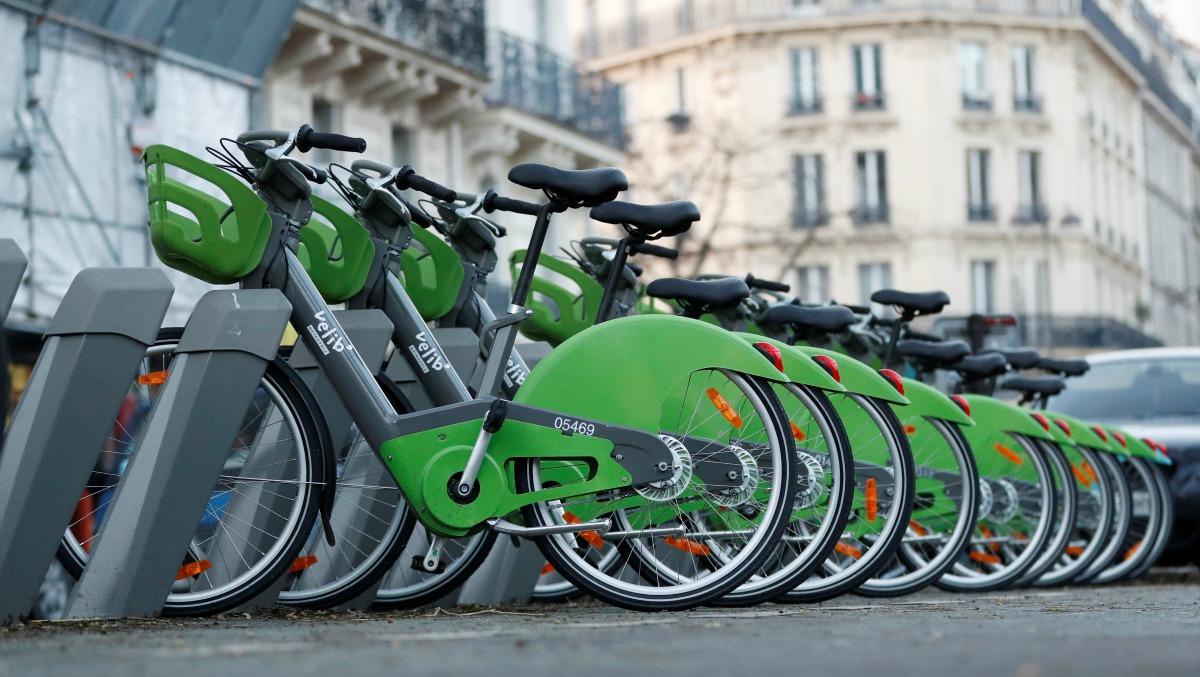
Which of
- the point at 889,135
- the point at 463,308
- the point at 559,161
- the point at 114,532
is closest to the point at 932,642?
the point at 114,532

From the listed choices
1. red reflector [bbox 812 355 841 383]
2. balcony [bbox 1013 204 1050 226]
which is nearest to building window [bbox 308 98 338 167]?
red reflector [bbox 812 355 841 383]

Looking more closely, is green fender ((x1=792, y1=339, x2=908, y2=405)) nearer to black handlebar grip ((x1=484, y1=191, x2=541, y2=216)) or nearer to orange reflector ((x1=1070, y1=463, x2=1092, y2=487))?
black handlebar grip ((x1=484, y1=191, x2=541, y2=216))

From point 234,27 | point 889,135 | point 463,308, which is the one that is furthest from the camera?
point 889,135

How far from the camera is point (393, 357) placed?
6.68m

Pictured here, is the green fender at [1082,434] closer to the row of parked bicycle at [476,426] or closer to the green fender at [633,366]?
the row of parked bicycle at [476,426]

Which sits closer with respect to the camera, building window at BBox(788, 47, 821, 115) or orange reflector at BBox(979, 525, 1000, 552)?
orange reflector at BBox(979, 525, 1000, 552)

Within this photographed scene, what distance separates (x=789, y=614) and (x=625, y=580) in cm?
64

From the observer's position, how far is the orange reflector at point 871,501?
727 cm

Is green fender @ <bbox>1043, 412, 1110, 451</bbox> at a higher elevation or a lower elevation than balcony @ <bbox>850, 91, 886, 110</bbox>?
lower

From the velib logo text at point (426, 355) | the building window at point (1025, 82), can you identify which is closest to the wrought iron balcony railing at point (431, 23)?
the velib logo text at point (426, 355)

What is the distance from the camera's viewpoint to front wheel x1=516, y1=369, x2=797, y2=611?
6027mm

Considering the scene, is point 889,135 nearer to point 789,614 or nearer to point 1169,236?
point 1169,236

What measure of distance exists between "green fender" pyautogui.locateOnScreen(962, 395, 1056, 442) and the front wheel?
2.97 m

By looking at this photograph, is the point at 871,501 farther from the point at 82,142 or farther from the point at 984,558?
the point at 82,142
